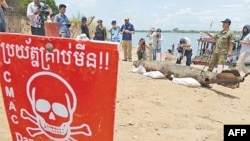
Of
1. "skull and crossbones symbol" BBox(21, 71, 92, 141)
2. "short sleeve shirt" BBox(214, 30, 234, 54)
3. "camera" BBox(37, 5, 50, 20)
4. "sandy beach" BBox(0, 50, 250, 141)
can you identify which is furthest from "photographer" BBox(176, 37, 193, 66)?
"skull and crossbones symbol" BBox(21, 71, 92, 141)

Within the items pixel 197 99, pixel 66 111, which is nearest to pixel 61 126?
pixel 66 111

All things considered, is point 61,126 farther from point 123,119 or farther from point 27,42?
point 123,119

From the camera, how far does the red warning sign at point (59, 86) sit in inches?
53.6

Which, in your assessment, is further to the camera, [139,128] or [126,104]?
[126,104]

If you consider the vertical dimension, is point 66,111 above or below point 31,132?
above

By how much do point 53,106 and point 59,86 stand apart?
10 centimetres

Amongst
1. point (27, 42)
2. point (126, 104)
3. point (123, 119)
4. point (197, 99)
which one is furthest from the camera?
point (197, 99)

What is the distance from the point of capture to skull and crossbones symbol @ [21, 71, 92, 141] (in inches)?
56.0

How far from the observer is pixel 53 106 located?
145 centimetres

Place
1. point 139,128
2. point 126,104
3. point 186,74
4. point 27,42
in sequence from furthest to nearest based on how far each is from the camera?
point 186,74 < point 126,104 < point 139,128 < point 27,42

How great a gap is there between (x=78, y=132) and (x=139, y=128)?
2.95 meters

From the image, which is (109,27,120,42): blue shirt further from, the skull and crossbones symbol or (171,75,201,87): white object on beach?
the skull and crossbones symbol

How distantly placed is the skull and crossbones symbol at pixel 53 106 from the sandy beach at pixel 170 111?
230cm

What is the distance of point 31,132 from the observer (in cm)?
152
